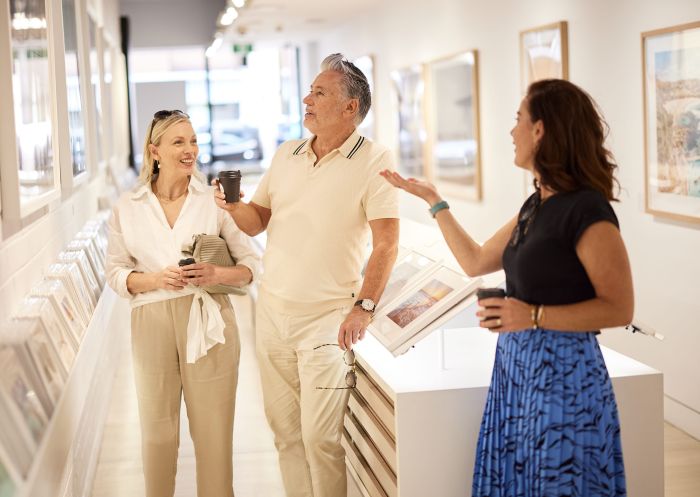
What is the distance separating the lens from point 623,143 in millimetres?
5926

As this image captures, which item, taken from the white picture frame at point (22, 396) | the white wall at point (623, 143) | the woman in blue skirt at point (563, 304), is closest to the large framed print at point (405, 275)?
the woman in blue skirt at point (563, 304)

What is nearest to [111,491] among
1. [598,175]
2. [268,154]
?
[598,175]

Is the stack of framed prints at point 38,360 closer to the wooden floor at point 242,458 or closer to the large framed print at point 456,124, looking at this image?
the wooden floor at point 242,458

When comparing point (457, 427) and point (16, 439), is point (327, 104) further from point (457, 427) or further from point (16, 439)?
point (16, 439)

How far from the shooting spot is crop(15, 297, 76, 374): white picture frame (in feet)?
10.1

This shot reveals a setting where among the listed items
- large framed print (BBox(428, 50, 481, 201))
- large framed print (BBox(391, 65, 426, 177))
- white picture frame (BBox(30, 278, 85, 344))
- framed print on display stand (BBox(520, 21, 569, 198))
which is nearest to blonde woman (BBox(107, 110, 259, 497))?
white picture frame (BBox(30, 278, 85, 344))

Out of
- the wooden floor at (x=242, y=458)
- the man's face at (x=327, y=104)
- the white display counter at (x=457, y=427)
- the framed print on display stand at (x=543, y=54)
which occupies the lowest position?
the wooden floor at (x=242, y=458)

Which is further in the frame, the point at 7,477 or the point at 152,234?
the point at 152,234

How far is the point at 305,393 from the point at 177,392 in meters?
0.49

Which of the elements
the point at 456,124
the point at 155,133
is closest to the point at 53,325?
the point at 155,133

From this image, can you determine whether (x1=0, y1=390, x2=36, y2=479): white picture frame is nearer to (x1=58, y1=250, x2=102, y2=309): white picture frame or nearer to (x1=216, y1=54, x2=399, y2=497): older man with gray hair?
(x1=216, y1=54, x2=399, y2=497): older man with gray hair

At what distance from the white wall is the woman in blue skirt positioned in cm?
270

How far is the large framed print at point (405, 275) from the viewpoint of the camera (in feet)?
11.0

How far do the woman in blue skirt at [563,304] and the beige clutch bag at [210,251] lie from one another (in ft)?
3.88
